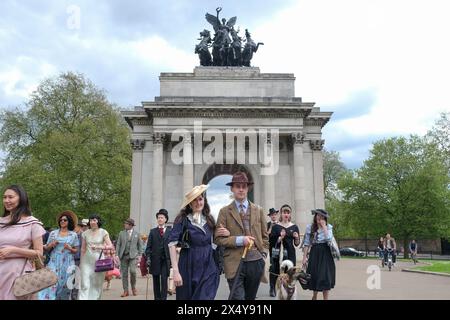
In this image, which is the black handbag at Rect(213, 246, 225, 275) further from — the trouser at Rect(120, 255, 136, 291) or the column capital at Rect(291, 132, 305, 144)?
the column capital at Rect(291, 132, 305, 144)

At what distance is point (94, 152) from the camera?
131 feet

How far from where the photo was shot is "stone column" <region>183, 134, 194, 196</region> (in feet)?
110

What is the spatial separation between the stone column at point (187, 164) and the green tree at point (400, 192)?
21359mm

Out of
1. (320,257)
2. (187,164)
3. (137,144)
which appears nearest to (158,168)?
(187,164)

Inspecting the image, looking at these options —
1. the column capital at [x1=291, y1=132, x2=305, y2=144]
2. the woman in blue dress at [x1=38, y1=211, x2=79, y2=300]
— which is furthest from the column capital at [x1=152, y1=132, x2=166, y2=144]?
the woman in blue dress at [x1=38, y1=211, x2=79, y2=300]

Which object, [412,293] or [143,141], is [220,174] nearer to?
[143,141]

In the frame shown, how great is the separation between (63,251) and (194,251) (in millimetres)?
Answer: 4513

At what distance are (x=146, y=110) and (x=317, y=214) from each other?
2551 cm

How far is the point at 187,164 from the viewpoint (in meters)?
33.8

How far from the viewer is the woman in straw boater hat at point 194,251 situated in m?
6.05

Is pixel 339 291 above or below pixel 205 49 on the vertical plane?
below

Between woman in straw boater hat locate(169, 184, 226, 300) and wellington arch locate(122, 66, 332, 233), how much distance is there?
27.1 metres

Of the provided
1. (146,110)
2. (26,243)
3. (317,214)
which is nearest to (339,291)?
(317,214)

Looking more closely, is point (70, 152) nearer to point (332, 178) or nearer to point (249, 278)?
point (249, 278)
